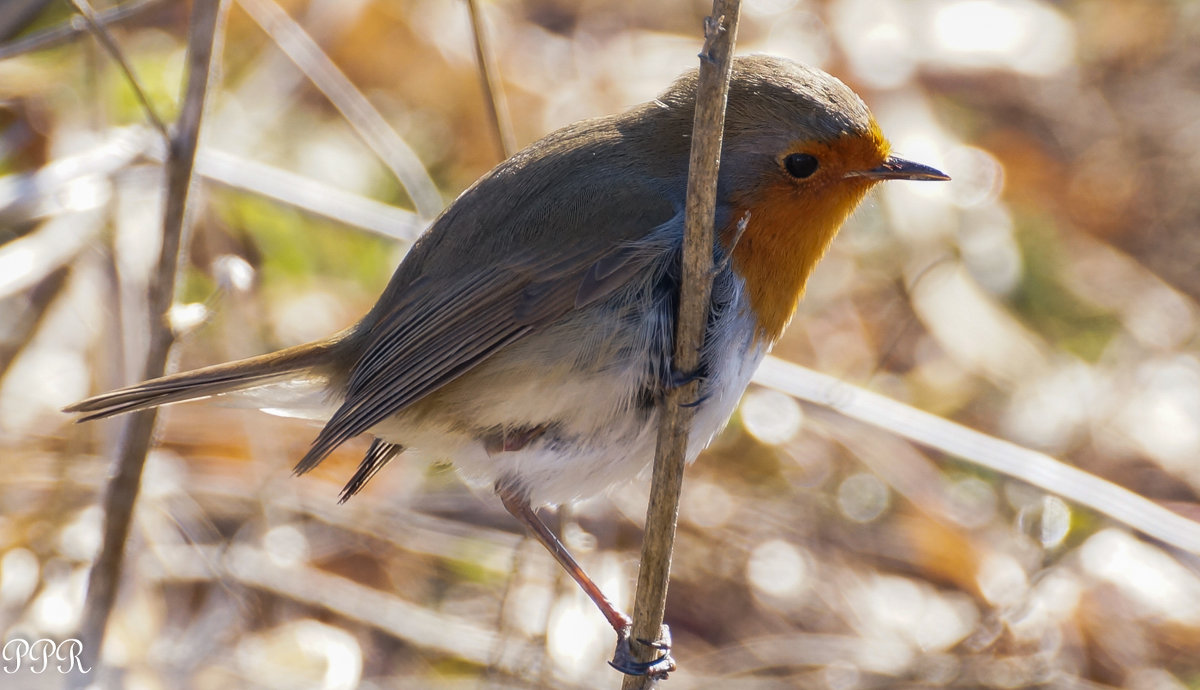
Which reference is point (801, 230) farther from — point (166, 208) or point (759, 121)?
point (166, 208)

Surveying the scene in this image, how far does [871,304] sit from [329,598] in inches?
110

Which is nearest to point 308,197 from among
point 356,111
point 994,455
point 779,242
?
point 356,111

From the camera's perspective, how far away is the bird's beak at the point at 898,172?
2.61 m

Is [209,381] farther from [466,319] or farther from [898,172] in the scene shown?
[898,172]

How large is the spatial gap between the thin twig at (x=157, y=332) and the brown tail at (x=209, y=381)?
0.09m

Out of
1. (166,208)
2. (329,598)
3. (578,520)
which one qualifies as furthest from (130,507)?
(578,520)

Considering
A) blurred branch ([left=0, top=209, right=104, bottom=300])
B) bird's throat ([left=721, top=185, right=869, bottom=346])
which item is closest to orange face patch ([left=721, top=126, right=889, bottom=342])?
bird's throat ([left=721, top=185, right=869, bottom=346])

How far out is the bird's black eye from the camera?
2582 mm

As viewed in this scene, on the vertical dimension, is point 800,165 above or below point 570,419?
above

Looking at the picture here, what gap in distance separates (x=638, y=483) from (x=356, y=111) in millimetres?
1613

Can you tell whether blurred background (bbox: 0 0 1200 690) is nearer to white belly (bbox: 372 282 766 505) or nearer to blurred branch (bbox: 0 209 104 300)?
blurred branch (bbox: 0 209 104 300)

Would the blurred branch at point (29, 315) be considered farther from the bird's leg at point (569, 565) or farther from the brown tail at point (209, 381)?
the bird's leg at point (569, 565)

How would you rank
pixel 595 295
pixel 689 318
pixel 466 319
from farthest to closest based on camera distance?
pixel 466 319 → pixel 595 295 → pixel 689 318

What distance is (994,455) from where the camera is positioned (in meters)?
3.51
